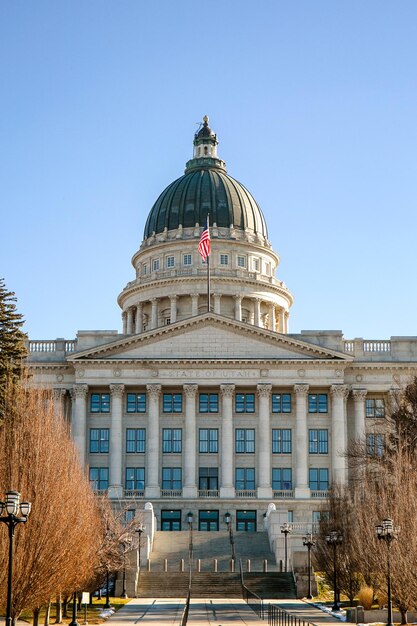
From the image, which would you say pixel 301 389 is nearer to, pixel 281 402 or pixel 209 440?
pixel 281 402

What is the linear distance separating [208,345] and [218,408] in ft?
19.2

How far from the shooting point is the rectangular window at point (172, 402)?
10200 cm

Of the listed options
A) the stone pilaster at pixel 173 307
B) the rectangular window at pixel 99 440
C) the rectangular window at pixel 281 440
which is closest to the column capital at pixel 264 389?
the rectangular window at pixel 281 440

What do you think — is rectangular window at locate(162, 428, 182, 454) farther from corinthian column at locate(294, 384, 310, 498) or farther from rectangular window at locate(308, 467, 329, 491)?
rectangular window at locate(308, 467, 329, 491)

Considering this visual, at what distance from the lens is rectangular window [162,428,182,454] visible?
101 metres

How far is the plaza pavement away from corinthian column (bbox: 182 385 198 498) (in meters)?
30.5

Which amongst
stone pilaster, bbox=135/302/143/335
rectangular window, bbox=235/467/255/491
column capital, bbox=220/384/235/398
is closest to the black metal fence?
rectangular window, bbox=235/467/255/491

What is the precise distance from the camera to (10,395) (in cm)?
5347

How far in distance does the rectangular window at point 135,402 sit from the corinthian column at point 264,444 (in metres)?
10.5

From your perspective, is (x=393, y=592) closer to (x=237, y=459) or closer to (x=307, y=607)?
(x=307, y=607)

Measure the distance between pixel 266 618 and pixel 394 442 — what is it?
2482 centimetres

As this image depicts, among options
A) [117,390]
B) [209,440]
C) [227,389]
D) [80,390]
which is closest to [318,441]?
[227,389]

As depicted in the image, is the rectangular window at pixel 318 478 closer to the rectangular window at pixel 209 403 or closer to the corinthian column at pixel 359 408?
the corinthian column at pixel 359 408

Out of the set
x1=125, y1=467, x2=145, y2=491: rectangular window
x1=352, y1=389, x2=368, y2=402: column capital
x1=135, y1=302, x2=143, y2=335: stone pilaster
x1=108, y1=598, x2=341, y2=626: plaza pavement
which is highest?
x1=135, y1=302, x2=143, y2=335: stone pilaster
